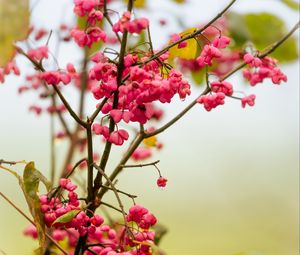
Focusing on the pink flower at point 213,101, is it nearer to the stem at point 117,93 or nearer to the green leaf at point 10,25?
the stem at point 117,93

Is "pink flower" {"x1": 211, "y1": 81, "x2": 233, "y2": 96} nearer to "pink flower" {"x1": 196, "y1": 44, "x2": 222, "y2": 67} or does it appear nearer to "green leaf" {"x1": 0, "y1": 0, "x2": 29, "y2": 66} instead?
"pink flower" {"x1": 196, "y1": 44, "x2": 222, "y2": 67}

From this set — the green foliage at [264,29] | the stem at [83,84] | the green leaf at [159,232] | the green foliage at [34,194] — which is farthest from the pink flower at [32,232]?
the green foliage at [264,29]

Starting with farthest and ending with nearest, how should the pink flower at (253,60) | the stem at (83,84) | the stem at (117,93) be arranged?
1. the stem at (83,84)
2. the pink flower at (253,60)
3. the stem at (117,93)

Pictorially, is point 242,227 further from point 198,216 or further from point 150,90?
point 150,90

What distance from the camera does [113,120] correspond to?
91 centimetres

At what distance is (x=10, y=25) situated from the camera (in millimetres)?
746

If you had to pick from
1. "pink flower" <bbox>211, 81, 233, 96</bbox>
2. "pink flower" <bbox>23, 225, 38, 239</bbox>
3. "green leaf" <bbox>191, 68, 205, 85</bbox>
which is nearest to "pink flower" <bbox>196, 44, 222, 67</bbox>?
"pink flower" <bbox>211, 81, 233, 96</bbox>

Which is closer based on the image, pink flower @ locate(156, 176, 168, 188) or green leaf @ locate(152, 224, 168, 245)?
pink flower @ locate(156, 176, 168, 188)

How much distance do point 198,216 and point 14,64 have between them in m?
3.51

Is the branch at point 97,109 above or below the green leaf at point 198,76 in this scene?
below

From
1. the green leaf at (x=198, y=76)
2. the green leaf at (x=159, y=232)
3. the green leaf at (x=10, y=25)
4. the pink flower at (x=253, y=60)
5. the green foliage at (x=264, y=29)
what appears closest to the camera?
the green leaf at (x=10, y=25)

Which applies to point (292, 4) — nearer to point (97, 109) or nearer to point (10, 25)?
point (97, 109)

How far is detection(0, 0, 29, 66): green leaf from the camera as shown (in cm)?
74

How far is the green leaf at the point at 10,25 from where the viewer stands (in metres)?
0.74
